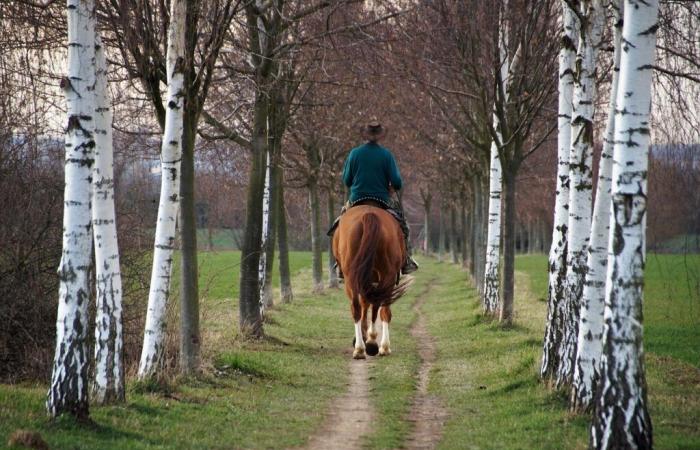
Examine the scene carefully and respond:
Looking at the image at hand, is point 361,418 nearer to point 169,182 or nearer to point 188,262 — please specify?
point 188,262

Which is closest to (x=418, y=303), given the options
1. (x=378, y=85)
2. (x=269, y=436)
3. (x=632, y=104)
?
(x=378, y=85)

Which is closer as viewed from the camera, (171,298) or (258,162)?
(171,298)

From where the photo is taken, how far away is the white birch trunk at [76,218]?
355 inches

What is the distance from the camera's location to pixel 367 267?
1337 cm

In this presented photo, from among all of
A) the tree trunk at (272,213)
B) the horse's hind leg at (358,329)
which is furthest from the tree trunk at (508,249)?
the horse's hind leg at (358,329)

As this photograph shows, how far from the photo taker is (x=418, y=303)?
31.0 meters

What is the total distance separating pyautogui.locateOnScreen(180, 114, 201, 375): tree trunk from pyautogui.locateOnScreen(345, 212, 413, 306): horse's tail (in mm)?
2231

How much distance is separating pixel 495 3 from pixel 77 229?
11868mm

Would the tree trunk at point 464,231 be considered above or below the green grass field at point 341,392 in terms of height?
above

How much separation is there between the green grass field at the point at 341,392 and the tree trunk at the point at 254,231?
0.58 metres

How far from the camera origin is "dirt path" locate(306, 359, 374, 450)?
30.8ft

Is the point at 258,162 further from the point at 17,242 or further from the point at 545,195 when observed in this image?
the point at 545,195

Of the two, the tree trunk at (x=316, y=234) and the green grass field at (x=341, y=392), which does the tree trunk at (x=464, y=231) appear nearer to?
the tree trunk at (x=316, y=234)

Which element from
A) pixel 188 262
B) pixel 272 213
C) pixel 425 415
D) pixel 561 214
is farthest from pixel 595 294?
pixel 272 213
